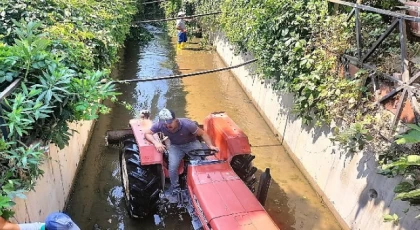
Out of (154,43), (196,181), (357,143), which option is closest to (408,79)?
(357,143)

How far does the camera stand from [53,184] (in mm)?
4418

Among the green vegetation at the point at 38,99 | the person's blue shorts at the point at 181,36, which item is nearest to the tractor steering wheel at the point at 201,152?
the green vegetation at the point at 38,99

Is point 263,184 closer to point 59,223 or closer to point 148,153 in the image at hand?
point 148,153

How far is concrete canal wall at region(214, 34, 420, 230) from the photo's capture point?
4.25 metres

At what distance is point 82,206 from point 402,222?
402cm

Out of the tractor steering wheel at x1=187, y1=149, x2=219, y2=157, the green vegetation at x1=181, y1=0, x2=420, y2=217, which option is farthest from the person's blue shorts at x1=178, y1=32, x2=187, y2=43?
the tractor steering wheel at x1=187, y1=149, x2=219, y2=157

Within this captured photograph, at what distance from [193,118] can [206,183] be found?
404cm

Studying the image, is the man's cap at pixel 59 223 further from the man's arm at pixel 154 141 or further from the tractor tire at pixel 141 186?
the man's arm at pixel 154 141

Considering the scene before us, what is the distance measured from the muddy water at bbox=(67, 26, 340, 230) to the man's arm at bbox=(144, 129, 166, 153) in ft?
3.35

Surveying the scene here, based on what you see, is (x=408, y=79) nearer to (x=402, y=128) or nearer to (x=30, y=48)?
(x=402, y=128)

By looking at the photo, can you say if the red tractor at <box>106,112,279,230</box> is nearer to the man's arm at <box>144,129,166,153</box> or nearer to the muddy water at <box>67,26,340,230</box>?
the man's arm at <box>144,129,166,153</box>

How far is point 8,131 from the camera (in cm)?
311

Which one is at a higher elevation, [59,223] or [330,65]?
[330,65]

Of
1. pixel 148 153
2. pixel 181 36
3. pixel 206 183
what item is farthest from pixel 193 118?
pixel 181 36
